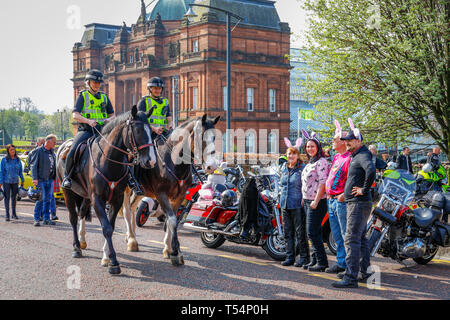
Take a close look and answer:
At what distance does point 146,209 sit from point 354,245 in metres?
6.45

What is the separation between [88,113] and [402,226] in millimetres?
6026

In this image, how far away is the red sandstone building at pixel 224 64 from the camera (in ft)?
195

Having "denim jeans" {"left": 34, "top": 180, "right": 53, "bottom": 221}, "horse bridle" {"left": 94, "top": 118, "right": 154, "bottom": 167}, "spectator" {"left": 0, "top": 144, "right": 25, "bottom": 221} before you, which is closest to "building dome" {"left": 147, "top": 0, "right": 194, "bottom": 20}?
"spectator" {"left": 0, "top": 144, "right": 25, "bottom": 221}

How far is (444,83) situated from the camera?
54.0 ft

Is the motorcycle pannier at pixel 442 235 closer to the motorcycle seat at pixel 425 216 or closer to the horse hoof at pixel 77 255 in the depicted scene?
the motorcycle seat at pixel 425 216

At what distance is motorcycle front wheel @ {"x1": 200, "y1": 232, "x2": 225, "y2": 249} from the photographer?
411 inches

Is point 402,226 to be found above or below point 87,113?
below

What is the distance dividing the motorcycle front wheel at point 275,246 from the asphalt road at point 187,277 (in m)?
0.17

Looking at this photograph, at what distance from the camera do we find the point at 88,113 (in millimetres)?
9586

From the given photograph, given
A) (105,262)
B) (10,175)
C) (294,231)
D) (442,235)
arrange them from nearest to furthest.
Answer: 1. (105,262)
2. (442,235)
3. (294,231)
4. (10,175)

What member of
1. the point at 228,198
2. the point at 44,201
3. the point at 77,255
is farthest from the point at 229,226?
the point at 44,201

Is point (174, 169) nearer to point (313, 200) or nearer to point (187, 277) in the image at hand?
point (187, 277)

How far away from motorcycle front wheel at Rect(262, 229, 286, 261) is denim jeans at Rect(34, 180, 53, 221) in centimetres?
692
